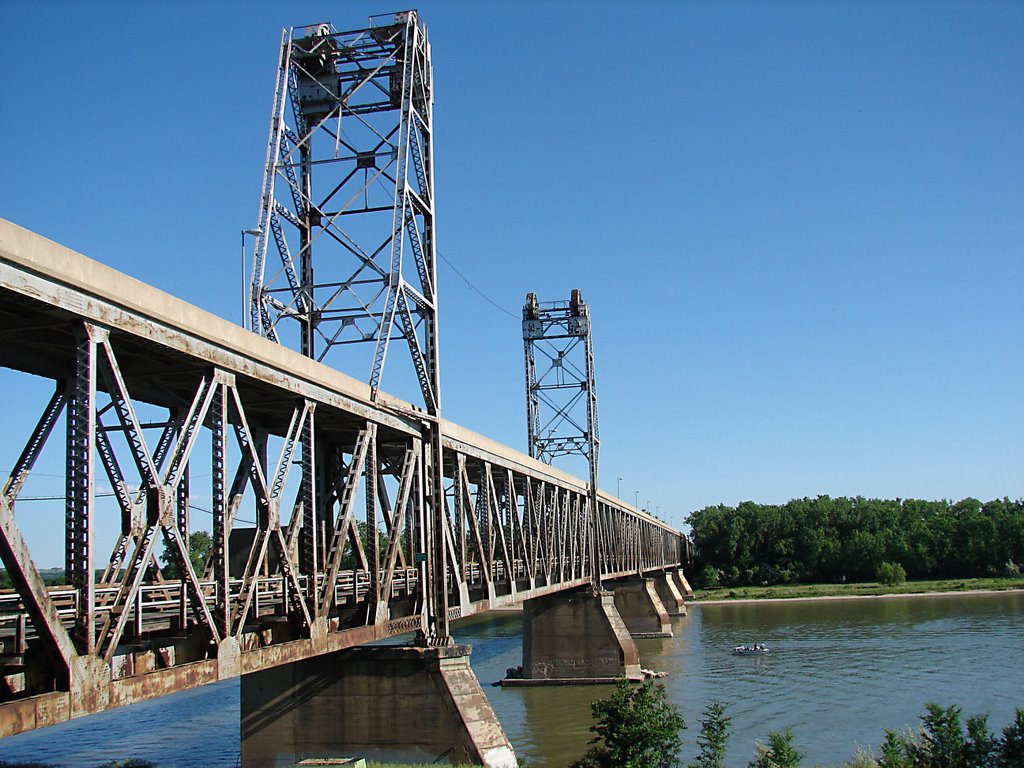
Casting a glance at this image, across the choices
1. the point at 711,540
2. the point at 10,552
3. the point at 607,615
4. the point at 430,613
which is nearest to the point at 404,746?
the point at 430,613

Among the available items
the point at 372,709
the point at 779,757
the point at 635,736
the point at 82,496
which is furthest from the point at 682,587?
the point at 82,496

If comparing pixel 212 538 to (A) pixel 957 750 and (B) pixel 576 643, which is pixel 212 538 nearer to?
(A) pixel 957 750

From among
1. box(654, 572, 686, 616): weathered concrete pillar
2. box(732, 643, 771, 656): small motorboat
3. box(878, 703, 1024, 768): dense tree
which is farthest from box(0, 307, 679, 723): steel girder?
box(654, 572, 686, 616): weathered concrete pillar

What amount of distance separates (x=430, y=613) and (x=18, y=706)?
1573 cm

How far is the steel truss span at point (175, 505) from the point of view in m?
12.5

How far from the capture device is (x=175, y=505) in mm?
14984

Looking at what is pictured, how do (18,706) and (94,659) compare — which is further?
(94,659)

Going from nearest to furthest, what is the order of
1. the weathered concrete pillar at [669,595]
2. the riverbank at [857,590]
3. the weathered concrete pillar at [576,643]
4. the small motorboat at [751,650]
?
the weathered concrete pillar at [576,643]
the small motorboat at [751,650]
the weathered concrete pillar at [669,595]
the riverbank at [857,590]

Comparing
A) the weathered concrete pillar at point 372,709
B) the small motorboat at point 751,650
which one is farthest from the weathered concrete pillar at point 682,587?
the weathered concrete pillar at point 372,709

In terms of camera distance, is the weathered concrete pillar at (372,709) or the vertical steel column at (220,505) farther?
the weathered concrete pillar at (372,709)

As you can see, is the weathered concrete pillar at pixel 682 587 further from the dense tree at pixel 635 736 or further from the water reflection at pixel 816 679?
the dense tree at pixel 635 736

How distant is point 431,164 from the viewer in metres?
31.6

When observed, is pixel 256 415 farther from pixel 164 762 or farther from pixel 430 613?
pixel 164 762

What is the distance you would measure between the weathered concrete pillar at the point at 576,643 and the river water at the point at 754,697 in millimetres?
1592
